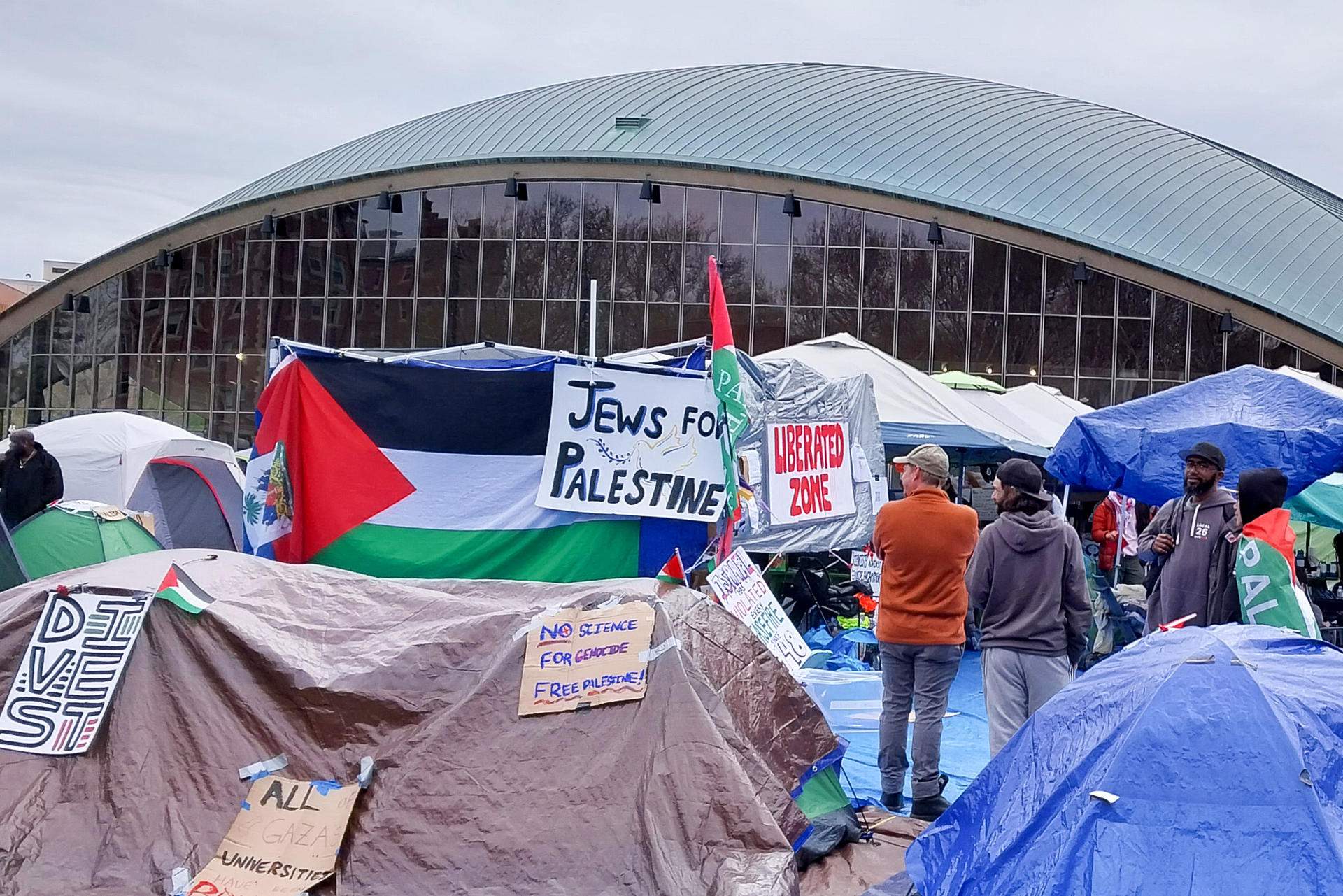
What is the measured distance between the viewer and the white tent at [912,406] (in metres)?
13.5

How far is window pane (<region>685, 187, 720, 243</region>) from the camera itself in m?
27.7

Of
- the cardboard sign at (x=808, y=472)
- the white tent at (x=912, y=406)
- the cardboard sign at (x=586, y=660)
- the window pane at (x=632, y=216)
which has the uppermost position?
the window pane at (x=632, y=216)

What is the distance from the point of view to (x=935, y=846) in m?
4.73

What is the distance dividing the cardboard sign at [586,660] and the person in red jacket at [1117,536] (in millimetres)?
8905

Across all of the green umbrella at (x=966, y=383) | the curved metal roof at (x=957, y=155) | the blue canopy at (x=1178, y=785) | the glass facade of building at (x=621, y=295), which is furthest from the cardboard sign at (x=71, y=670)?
the curved metal roof at (x=957, y=155)

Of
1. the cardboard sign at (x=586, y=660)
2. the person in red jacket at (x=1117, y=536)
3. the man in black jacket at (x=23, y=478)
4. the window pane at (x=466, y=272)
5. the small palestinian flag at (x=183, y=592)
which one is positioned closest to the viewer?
the cardboard sign at (x=586, y=660)

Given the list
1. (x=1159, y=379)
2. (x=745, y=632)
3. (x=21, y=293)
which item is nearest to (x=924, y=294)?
(x=1159, y=379)

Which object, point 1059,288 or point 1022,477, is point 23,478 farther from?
point 1059,288

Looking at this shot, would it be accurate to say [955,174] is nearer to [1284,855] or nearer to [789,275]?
[789,275]

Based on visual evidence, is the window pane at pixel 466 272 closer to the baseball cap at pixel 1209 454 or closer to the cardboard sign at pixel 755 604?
the cardboard sign at pixel 755 604

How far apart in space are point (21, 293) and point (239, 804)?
227 ft

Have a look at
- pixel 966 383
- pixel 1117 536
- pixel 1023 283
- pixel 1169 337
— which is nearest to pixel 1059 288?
pixel 1023 283

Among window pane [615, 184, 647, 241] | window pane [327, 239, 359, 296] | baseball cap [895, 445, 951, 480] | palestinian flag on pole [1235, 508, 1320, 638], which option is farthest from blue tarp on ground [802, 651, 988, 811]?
window pane [327, 239, 359, 296]

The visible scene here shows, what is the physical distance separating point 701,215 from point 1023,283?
24.1ft
